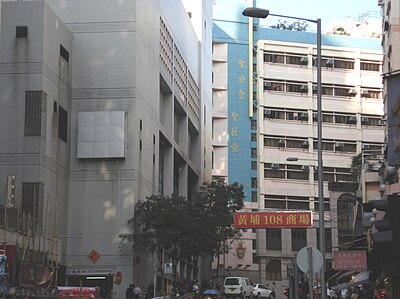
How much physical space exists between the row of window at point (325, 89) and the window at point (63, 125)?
4945 centimetres

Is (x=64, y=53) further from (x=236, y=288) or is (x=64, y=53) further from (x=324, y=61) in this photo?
(x=324, y=61)

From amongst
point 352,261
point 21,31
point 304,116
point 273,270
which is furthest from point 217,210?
point 304,116

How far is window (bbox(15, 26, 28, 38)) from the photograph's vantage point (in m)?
43.8

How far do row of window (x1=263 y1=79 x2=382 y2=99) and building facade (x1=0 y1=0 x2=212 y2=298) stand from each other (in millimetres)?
40435

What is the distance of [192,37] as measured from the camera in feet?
250

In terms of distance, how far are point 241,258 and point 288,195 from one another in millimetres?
9181

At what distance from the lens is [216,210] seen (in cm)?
5306

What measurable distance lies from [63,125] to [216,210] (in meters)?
11.8

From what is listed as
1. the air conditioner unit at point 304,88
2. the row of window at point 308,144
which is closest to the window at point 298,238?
the row of window at point 308,144

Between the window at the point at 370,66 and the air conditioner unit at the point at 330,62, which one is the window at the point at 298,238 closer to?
the air conditioner unit at the point at 330,62

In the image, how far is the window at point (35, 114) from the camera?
43.0 metres

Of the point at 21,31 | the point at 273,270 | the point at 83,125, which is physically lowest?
the point at 273,270

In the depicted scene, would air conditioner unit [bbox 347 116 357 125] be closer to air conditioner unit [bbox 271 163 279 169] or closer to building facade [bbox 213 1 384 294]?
building facade [bbox 213 1 384 294]

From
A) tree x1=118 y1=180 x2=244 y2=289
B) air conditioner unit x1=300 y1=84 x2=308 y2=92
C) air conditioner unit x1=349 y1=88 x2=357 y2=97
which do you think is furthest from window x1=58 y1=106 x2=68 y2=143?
air conditioner unit x1=349 y1=88 x2=357 y2=97
